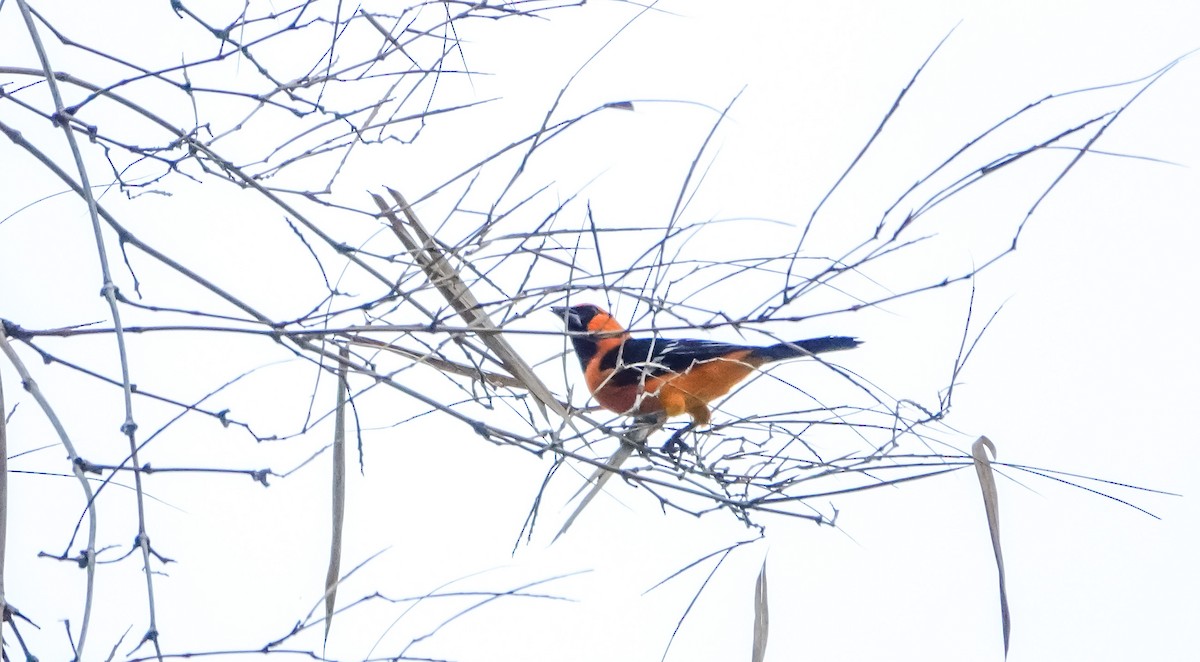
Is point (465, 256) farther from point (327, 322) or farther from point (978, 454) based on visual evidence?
point (978, 454)

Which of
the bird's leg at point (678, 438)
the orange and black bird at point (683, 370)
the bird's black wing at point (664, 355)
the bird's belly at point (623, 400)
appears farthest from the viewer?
the bird's belly at point (623, 400)

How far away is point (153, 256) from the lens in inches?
64.7

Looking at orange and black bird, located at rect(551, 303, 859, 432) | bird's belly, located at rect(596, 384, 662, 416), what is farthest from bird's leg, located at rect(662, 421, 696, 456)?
bird's belly, located at rect(596, 384, 662, 416)

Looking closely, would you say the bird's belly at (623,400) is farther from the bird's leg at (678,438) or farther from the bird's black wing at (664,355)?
the bird's leg at (678,438)

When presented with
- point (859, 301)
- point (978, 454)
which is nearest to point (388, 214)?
point (859, 301)

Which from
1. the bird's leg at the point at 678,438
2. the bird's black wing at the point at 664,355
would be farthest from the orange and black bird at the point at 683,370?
the bird's leg at the point at 678,438

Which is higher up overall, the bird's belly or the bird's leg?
the bird's belly

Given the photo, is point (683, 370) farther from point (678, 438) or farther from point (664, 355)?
point (678, 438)

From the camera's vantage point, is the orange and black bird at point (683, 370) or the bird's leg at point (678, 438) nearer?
the bird's leg at point (678, 438)

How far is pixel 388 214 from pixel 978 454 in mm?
918

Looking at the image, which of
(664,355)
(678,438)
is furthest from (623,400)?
(678,438)

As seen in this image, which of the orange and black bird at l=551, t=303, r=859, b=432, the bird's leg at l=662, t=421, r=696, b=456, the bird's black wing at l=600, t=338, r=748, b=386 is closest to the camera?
the bird's leg at l=662, t=421, r=696, b=456

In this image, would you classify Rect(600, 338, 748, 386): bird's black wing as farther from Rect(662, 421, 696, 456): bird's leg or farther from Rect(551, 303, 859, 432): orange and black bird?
Rect(662, 421, 696, 456): bird's leg

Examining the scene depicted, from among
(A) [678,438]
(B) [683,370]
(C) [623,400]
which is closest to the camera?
(A) [678,438]
